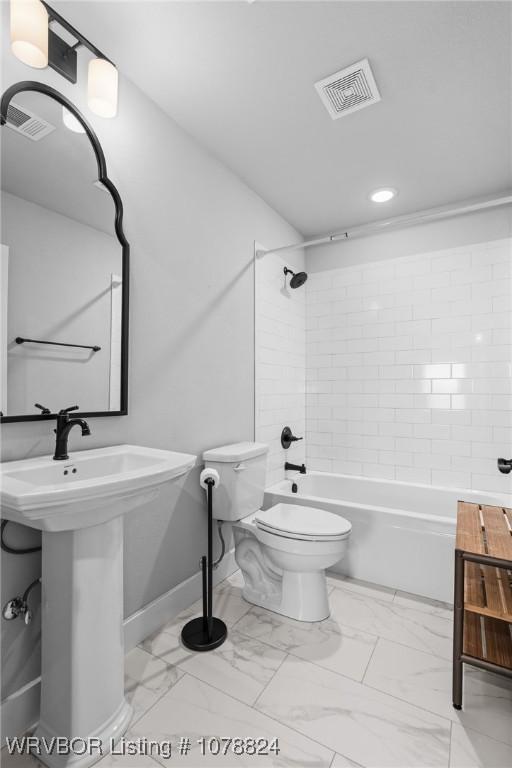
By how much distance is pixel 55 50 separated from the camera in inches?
54.3

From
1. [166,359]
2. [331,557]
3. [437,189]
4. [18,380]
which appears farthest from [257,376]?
[437,189]

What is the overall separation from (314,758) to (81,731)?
0.73 meters

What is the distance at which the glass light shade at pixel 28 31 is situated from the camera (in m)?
1.17

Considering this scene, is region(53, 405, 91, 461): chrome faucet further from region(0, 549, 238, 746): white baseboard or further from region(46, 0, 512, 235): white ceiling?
region(46, 0, 512, 235): white ceiling

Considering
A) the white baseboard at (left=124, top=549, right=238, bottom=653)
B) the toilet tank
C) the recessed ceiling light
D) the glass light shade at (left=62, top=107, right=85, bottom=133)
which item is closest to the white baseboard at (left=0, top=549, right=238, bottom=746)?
the white baseboard at (left=124, top=549, right=238, bottom=653)

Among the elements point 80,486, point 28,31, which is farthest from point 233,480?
point 28,31

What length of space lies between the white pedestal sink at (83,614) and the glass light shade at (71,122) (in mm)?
1276

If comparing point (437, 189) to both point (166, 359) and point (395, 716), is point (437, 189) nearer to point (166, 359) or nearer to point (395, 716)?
point (166, 359)

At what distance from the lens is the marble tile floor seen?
3.86 feet

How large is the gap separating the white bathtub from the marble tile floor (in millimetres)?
206

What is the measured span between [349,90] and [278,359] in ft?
5.47

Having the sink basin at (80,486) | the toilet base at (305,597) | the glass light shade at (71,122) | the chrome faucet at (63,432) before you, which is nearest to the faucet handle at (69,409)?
the chrome faucet at (63,432)

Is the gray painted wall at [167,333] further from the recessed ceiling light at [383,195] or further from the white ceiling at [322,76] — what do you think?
the recessed ceiling light at [383,195]

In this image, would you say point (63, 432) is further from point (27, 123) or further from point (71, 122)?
point (71, 122)
